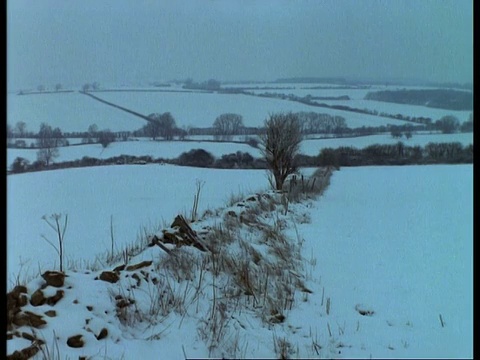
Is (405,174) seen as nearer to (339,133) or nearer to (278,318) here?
(339,133)

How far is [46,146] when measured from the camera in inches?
58.2

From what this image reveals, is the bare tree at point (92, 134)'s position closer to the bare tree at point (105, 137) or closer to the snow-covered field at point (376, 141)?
the bare tree at point (105, 137)

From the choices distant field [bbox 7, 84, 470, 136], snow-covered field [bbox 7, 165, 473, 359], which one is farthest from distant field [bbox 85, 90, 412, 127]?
snow-covered field [bbox 7, 165, 473, 359]

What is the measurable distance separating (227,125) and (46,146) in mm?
518

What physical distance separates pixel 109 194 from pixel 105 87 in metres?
0.32

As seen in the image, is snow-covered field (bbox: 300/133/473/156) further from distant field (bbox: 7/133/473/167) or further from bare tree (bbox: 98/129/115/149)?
bare tree (bbox: 98/129/115/149)

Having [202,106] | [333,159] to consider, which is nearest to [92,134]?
[202,106]

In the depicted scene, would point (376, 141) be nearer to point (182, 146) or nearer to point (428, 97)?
point (428, 97)

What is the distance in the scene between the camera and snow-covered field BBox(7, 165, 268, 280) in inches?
60.4

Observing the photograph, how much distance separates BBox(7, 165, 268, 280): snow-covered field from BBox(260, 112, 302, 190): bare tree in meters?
0.06

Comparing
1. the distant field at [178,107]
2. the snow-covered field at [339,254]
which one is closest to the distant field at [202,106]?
the distant field at [178,107]

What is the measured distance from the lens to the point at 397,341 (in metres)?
1.49

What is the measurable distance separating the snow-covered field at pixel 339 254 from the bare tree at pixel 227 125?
0.39 feet

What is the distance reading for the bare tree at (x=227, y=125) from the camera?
5.12 feet
